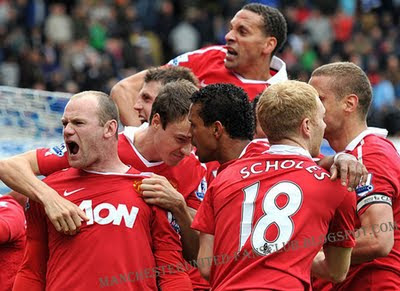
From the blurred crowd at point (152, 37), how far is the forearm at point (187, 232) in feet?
36.0

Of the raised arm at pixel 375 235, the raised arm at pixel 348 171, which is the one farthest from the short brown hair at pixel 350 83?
the raised arm at pixel 348 171

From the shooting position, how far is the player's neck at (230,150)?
584 cm

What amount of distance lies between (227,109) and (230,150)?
0.77 feet

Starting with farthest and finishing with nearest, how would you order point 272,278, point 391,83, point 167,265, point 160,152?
point 391,83 < point 160,152 < point 167,265 < point 272,278

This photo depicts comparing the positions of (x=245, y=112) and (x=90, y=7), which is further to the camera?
(x=90, y=7)

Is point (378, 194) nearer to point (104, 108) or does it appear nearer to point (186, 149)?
point (186, 149)

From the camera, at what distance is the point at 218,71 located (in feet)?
26.6

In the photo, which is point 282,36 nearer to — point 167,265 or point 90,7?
point 167,265

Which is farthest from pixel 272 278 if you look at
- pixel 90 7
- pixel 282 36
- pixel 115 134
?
pixel 90 7

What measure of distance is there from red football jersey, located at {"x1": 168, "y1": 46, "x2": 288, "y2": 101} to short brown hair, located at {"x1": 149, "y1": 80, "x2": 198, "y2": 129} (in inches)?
65.5

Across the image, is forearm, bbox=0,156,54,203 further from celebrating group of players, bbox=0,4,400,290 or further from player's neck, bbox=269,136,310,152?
player's neck, bbox=269,136,310,152

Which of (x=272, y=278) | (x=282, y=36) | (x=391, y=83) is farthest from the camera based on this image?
(x=391, y=83)

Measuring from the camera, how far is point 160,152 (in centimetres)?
633

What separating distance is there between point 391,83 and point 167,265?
14.2 metres
